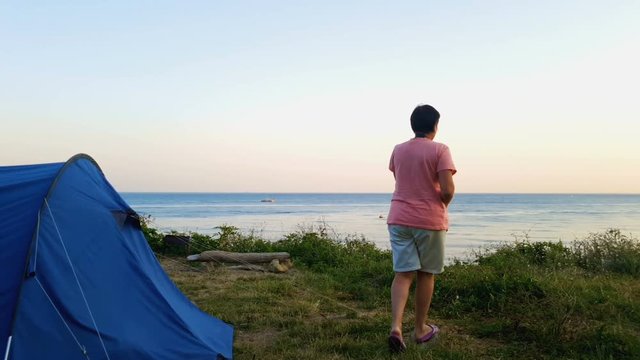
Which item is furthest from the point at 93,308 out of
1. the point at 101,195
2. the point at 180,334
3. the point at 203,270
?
the point at 203,270

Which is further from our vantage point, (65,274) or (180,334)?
(180,334)

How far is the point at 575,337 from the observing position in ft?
13.2

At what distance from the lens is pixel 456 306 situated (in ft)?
17.7

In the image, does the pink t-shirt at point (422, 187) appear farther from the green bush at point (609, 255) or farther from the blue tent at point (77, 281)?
the green bush at point (609, 255)

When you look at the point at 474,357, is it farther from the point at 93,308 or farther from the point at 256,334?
the point at 93,308

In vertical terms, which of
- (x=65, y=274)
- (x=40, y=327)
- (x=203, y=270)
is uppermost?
(x=65, y=274)

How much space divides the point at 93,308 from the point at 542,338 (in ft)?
11.2

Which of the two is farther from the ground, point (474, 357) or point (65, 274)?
point (65, 274)

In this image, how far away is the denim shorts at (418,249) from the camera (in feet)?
12.7

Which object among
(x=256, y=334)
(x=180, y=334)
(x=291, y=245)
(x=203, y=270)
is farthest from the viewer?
(x=291, y=245)

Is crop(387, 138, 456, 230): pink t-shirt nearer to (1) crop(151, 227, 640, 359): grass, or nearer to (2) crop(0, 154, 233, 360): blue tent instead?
(1) crop(151, 227, 640, 359): grass

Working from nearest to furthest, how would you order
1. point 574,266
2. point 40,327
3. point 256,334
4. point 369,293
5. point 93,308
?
point 40,327
point 93,308
point 256,334
point 369,293
point 574,266

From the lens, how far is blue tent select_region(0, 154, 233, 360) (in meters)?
3.06

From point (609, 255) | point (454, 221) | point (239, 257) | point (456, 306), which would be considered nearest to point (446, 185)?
point (456, 306)
